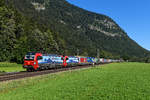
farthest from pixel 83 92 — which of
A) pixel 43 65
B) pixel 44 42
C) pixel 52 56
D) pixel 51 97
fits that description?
pixel 44 42

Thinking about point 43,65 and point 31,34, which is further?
point 31,34

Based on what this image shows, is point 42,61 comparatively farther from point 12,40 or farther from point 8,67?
point 12,40

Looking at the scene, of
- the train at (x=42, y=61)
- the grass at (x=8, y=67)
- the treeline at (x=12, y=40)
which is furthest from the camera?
the treeline at (x=12, y=40)

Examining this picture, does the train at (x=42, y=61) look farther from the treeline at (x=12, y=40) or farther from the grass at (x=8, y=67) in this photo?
the treeline at (x=12, y=40)

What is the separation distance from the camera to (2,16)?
60656mm

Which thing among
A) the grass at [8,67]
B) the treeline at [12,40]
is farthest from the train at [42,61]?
the treeline at [12,40]

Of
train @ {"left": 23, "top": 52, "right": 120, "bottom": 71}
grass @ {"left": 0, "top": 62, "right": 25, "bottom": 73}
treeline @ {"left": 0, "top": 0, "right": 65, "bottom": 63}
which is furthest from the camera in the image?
treeline @ {"left": 0, "top": 0, "right": 65, "bottom": 63}

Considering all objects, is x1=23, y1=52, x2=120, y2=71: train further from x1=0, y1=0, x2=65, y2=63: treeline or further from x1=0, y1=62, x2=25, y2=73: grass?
x1=0, y1=0, x2=65, y2=63: treeline

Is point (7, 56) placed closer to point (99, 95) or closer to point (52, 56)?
point (52, 56)

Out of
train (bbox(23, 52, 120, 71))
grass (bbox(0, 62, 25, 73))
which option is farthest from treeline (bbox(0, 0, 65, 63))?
train (bbox(23, 52, 120, 71))

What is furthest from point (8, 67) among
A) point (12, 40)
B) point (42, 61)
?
point (42, 61)

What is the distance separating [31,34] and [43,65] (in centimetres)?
4459

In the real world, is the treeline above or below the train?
above

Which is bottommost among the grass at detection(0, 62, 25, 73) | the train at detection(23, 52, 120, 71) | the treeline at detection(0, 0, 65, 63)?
the grass at detection(0, 62, 25, 73)
